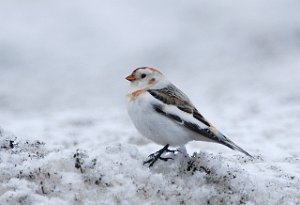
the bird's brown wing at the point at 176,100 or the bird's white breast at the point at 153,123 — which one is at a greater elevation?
the bird's brown wing at the point at 176,100

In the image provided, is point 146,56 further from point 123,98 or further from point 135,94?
point 135,94

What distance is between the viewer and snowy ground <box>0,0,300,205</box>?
709cm

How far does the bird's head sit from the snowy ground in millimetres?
836

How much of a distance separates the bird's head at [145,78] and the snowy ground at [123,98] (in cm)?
84

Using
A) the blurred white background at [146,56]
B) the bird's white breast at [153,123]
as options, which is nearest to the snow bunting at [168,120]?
the bird's white breast at [153,123]

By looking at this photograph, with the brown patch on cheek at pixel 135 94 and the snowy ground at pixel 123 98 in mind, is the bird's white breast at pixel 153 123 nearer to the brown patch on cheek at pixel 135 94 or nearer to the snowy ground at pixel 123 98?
the brown patch on cheek at pixel 135 94

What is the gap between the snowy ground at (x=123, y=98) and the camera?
7.09 m

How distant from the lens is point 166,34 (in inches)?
1056

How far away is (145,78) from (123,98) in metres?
12.3

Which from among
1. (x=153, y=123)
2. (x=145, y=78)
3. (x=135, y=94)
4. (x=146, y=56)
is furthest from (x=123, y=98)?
(x=153, y=123)

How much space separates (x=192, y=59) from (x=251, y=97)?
233 inches

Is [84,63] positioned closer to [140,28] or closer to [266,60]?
[140,28]

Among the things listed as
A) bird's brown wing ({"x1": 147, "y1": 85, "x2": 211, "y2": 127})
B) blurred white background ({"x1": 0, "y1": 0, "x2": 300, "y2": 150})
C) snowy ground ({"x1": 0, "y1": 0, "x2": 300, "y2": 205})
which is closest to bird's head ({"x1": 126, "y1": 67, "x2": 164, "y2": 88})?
bird's brown wing ({"x1": 147, "y1": 85, "x2": 211, "y2": 127})

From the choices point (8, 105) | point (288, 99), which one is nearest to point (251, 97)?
point (288, 99)
